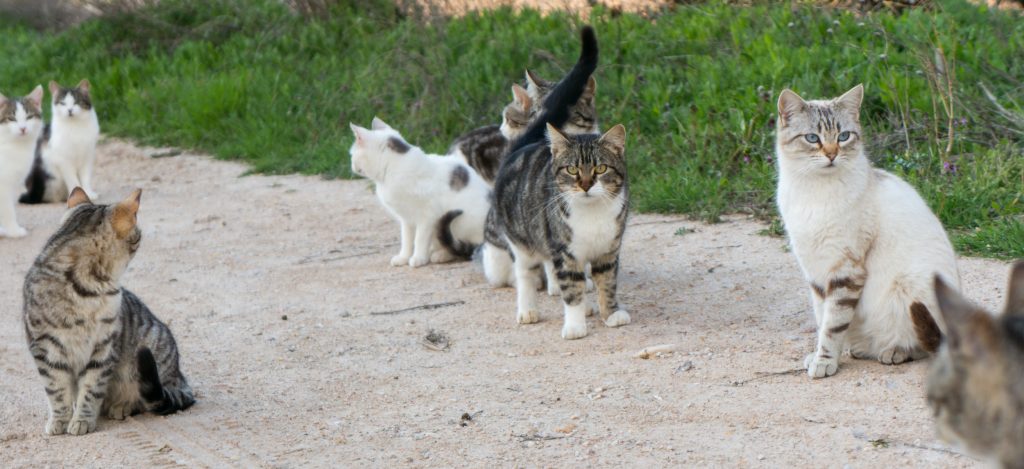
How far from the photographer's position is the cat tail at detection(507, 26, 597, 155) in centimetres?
710

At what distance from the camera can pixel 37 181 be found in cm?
1130

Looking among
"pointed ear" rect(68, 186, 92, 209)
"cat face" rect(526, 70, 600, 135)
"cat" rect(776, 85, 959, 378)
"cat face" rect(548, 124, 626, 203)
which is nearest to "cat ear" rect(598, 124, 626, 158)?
"cat face" rect(548, 124, 626, 203)

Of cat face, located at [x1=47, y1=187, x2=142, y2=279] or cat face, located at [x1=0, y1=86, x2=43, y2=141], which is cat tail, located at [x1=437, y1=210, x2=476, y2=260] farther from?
cat face, located at [x1=0, y1=86, x2=43, y2=141]

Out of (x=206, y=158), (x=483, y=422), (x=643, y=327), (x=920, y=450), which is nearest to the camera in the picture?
(x=920, y=450)

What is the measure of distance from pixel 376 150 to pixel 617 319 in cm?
269

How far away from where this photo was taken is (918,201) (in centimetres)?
524

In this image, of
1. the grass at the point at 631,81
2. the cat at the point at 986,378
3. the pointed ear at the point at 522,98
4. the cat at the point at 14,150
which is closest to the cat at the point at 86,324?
the cat at the point at 986,378

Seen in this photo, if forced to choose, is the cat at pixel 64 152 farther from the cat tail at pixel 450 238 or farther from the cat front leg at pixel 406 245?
the cat tail at pixel 450 238

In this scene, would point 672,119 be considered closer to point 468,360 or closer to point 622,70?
point 622,70

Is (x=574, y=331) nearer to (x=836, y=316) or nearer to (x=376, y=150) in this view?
(x=836, y=316)

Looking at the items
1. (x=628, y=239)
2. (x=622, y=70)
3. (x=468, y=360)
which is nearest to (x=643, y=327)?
(x=468, y=360)

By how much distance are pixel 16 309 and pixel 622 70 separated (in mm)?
5765

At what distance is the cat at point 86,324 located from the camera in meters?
4.92

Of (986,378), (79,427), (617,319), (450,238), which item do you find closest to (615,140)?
(617,319)
